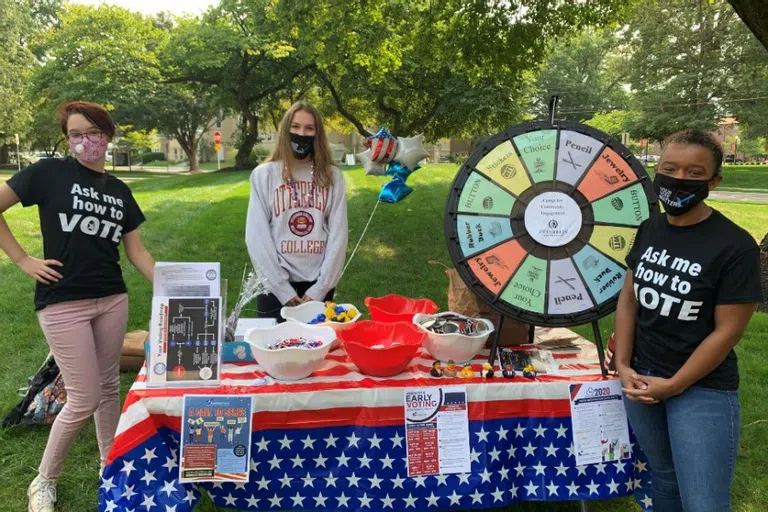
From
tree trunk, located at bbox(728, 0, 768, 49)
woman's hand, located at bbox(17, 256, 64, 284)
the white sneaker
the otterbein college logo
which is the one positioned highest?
tree trunk, located at bbox(728, 0, 768, 49)

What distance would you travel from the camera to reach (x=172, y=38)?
1900 cm

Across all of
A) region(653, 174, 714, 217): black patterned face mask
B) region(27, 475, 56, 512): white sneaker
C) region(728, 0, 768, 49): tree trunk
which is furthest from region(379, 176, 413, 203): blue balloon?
region(728, 0, 768, 49): tree trunk

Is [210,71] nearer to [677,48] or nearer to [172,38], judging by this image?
[172,38]

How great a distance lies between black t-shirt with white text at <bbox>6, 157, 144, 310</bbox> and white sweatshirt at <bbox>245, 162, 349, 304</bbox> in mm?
583

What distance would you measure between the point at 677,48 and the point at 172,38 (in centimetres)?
2249

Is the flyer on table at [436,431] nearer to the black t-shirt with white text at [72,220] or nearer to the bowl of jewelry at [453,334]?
the bowl of jewelry at [453,334]

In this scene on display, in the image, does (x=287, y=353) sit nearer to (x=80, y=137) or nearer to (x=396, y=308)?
(x=396, y=308)

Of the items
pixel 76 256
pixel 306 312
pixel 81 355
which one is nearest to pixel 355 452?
pixel 306 312

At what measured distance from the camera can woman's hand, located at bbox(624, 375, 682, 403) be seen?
1.61 metres

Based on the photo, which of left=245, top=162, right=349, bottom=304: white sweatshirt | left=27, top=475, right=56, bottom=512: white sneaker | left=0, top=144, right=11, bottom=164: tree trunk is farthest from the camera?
left=0, top=144, right=11, bottom=164: tree trunk

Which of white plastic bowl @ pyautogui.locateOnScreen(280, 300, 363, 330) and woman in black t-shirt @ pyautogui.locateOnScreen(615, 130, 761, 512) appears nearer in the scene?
woman in black t-shirt @ pyautogui.locateOnScreen(615, 130, 761, 512)

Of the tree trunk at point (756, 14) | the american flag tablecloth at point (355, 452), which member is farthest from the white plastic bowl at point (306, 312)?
the tree trunk at point (756, 14)

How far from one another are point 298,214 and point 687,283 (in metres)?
1.57

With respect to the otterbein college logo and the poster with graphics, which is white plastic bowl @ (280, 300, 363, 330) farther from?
the poster with graphics
